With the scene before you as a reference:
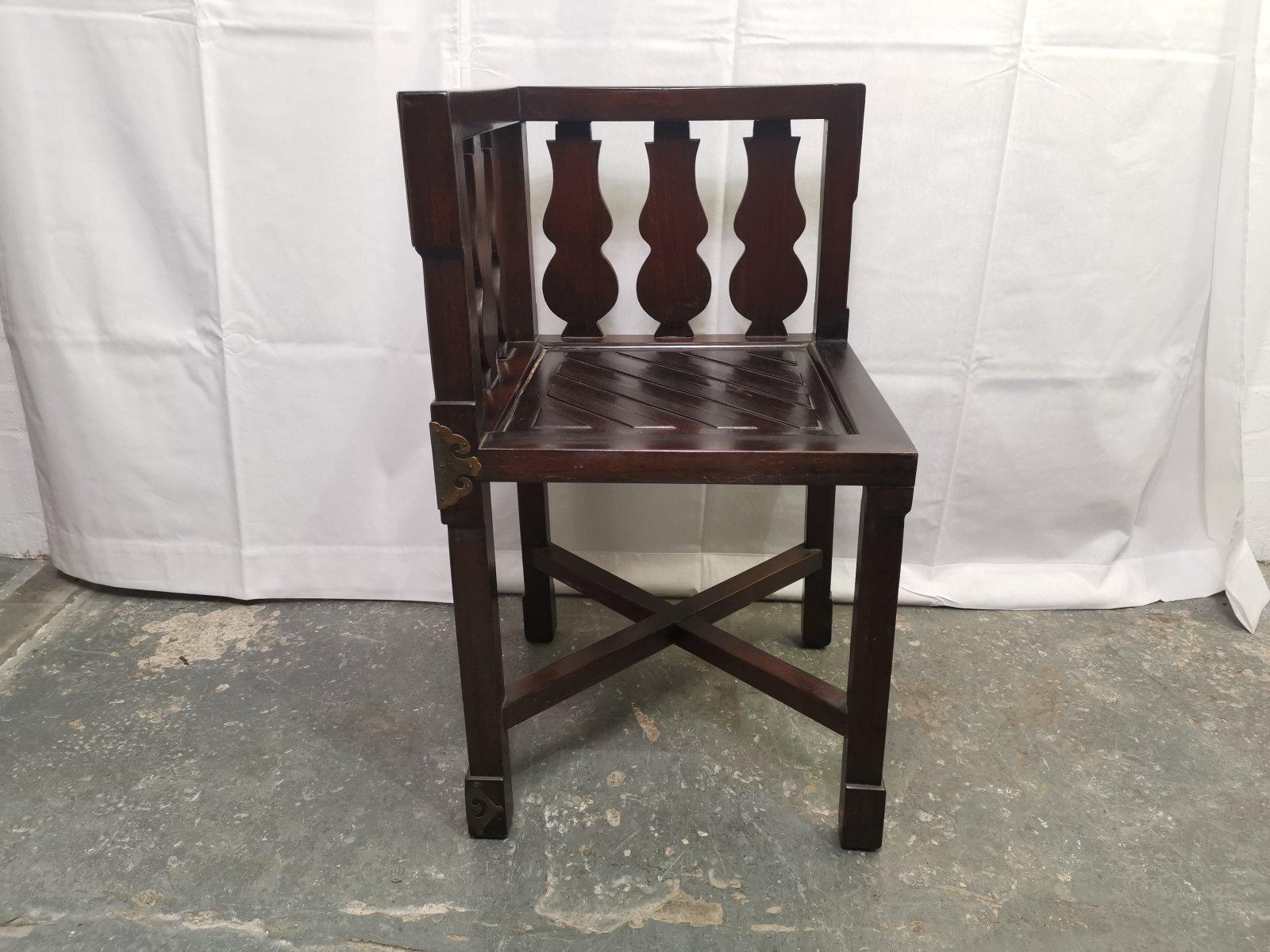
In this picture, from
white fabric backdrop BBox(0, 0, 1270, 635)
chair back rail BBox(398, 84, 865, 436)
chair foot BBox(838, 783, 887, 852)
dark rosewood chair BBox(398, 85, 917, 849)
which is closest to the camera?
dark rosewood chair BBox(398, 85, 917, 849)

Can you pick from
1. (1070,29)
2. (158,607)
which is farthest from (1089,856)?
(158,607)

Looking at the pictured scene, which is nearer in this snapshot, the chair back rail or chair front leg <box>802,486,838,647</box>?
the chair back rail

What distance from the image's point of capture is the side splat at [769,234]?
4.47 ft

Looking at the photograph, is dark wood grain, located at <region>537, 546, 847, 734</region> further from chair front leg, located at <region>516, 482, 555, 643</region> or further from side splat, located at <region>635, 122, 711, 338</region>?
side splat, located at <region>635, 122, 711, 338</region>

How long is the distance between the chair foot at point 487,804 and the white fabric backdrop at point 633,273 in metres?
0.66

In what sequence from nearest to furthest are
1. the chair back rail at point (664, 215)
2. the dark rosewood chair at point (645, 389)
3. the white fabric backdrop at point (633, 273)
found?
the dark rosewood chair at point (645, 389) → the chair back rail at point (664, 215) → the white fabric backdrop at point (633, 273)

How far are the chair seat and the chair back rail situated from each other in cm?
5

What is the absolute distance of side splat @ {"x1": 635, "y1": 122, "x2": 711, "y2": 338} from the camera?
1.37 meters

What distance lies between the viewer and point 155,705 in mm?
1443

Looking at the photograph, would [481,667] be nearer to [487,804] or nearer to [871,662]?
[487,804]

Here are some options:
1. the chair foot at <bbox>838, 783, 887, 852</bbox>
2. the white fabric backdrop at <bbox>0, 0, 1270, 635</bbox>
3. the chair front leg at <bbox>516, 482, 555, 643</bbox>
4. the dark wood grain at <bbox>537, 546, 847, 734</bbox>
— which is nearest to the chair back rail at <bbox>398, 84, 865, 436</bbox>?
the white fabric backdrop at <bbox>0, 0, 1270, 635</bbox>

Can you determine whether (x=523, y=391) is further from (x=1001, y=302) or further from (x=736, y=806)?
(x=1001, y=302)

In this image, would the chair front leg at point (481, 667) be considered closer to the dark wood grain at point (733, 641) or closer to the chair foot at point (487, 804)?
the chair foot at point (487, 804)

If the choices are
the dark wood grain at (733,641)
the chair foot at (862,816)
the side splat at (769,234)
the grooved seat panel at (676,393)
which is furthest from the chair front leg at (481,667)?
the side splat at (769,234)
